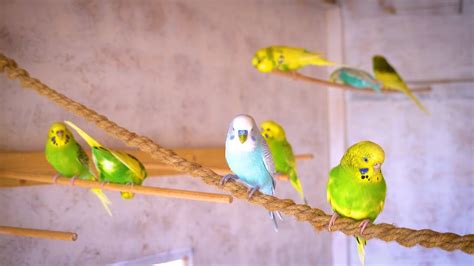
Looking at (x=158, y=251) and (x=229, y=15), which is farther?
(x=229, y=15)

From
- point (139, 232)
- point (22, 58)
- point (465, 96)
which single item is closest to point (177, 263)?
point (139, 232)

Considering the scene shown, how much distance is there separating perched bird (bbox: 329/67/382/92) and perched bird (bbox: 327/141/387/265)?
6.04 ft

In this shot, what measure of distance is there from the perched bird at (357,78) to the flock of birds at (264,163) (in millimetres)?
192

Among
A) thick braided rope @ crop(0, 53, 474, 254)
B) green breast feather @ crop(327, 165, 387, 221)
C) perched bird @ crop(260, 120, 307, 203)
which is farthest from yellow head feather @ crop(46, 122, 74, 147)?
green breast feather @ crop(327, 165, 387, 221)

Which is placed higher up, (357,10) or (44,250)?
(357,10)

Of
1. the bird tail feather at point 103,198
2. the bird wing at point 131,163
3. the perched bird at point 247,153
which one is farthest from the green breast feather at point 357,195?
the bird tail feather at point 103,198

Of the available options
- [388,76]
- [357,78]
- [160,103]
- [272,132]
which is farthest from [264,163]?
[388,76]

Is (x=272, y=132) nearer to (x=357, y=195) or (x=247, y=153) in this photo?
(x=247, y=153)

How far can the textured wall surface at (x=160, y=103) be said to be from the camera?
101 inches

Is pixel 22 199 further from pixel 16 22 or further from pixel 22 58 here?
pixel 16 22

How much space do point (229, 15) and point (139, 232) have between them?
1.85 meters

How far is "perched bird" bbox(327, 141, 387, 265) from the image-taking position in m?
1.64

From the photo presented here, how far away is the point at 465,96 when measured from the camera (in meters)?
4.04

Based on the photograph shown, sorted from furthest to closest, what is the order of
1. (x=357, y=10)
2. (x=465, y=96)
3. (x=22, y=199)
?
1. (x=357, y=10)
2. (x=465, y=96)
3. (x=22, y=199)
